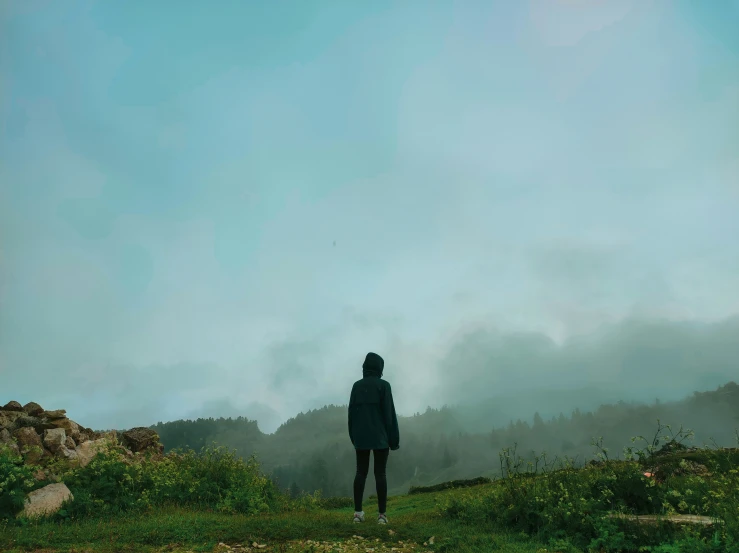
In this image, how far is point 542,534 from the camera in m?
10.4

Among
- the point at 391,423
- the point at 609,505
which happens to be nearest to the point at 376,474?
the point at 391,423

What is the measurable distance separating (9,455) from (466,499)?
38.8ft

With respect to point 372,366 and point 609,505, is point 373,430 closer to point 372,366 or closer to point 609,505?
point 372,366

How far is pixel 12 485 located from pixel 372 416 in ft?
29.1

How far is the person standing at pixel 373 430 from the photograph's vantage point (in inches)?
468

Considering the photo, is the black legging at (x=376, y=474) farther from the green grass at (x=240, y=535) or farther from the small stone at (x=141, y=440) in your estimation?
the small stone at (x=141, y=440)

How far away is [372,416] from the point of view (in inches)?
476

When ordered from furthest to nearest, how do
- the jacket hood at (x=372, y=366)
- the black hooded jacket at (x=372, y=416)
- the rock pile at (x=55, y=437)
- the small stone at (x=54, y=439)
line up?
the small stone at (x=54, y=439), the rock pile at (x=55, y=437), the jacket hood at (x=372, y=366), the black hooded jacket at (x=372, y=416)

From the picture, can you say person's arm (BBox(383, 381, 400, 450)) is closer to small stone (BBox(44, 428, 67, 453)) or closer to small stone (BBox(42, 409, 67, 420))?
small stone (BBox(44, 428, 67, 453))

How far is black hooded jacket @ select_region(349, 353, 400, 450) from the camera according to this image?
11891mm

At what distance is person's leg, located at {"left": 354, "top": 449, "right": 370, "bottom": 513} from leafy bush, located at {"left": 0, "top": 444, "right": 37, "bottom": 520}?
776 cm

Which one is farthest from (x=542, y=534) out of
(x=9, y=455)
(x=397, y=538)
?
(x=9, y=455)

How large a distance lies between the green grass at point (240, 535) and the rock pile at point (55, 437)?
15.3ft

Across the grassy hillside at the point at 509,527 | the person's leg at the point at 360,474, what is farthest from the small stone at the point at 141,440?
the person's leg at the point at 360,474
